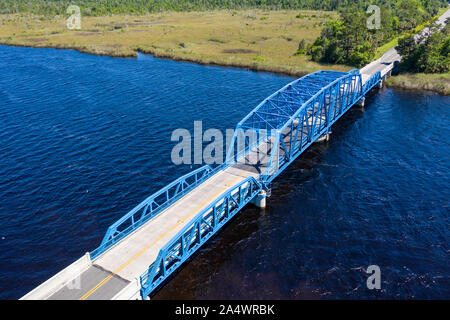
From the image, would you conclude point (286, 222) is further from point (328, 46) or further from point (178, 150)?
point (328, 46)

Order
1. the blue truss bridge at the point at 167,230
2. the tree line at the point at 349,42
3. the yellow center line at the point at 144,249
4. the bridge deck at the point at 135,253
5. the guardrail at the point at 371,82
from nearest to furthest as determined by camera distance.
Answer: the yellow center line at the point at 144,249 < the bridge deck at the point at 135,253 < the blue truss bridge at the point at 167,230 < the guardrail at the point at 371,82 < the tree line at the point at 349,42

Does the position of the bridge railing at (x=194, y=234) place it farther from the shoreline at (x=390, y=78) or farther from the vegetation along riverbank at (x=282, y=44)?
the vegetation along riverbank at (x=282, y=44)

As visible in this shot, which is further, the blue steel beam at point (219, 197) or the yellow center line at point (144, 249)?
the blue steel beam at point (219, 197)

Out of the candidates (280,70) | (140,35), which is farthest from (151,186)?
(140,35)

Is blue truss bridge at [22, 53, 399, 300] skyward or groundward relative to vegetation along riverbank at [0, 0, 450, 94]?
groundward

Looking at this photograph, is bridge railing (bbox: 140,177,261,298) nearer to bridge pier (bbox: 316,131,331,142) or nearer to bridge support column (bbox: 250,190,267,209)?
bridge support column (bbox: 250,190,267,209)

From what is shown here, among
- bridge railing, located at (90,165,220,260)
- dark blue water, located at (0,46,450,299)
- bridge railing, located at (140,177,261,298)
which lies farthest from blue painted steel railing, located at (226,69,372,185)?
bridge railing, located at (90,165,220,260)

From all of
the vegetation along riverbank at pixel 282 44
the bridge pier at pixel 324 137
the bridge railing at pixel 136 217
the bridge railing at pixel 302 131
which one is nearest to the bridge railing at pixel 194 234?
the bridge railing at pixel 136 217

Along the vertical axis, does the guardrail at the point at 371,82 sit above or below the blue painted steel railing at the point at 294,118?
above

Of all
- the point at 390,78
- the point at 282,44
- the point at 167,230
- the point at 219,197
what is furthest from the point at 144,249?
the point at 282,44
